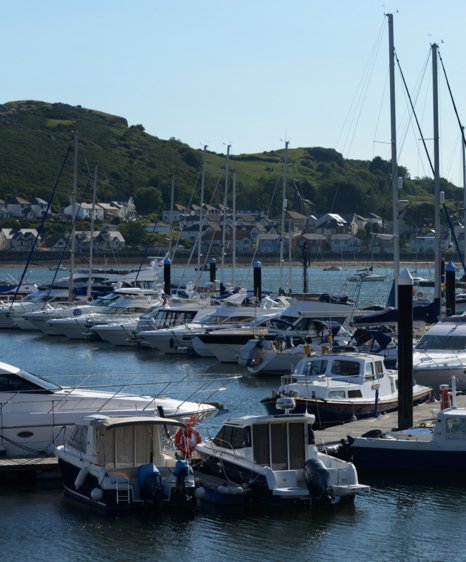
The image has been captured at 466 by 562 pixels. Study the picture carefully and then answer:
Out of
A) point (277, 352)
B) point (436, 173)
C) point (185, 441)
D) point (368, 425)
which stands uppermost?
point (436, 173)

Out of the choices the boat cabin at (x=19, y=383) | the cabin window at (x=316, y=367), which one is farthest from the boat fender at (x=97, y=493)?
the cabin window at (x=316, y=367)

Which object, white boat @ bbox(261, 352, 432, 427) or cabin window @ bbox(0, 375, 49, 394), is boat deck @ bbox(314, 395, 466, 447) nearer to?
white boat @ bbox(261, 352, 432, 427)

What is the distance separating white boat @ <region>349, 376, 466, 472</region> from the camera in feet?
88.1

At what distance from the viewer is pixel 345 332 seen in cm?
4806

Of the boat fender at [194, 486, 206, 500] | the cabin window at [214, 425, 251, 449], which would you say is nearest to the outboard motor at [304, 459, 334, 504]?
the cabin window at [214, 425, 251, 449]

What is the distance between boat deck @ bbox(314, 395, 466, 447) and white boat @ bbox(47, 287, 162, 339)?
107 feet

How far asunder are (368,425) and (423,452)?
3.35 metres

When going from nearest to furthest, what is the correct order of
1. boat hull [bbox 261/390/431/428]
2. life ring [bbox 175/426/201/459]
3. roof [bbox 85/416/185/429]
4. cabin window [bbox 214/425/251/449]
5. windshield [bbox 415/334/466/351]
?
1. roof [bbox 85/416/185/429]
2. cabin window [bbox 214/425/251/449]
3. life ring [bbox 175/426/201/459]
4. boat hull [bbox 261/390/431/428]
5. windshield [bbox 415/334/466/351]

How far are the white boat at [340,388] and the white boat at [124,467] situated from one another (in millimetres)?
7125

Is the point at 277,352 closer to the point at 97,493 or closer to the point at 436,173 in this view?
the point at 436,173

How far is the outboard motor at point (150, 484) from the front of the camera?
23844 millimetres

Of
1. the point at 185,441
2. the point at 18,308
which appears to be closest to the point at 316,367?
the point at 185,441

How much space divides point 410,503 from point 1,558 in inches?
331

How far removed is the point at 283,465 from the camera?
24.7 m
